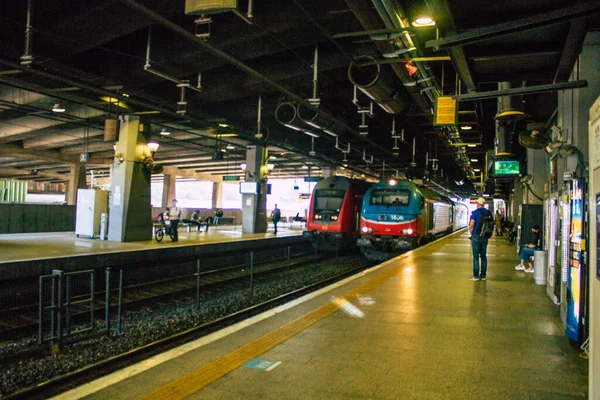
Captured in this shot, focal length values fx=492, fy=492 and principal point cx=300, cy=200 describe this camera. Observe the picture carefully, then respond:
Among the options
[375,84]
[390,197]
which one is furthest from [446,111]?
[390,197]

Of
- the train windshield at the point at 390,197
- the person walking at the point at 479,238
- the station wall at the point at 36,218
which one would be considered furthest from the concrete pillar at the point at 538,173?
the station wall at the point at 36,218

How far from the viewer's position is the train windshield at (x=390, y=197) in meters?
19.1

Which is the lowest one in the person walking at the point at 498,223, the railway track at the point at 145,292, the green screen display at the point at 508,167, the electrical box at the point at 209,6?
the railway track at the point at 145,292

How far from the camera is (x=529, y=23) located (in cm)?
539

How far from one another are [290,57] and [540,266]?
8.23m

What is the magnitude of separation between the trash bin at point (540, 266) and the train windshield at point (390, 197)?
859 centimetres

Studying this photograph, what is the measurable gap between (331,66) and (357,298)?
6.68 metres

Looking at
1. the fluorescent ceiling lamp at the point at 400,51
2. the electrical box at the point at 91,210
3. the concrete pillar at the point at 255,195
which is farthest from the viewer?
the concrete pillar at the point at 255,195

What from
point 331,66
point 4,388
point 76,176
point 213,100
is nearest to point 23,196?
point 76,176

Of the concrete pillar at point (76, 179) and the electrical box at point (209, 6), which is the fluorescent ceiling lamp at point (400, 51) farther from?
the concrete pillar at point (76, 179)

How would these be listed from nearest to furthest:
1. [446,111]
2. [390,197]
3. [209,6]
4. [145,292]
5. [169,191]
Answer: [209,6] → [446,111] → [145,292] → [390,197] → [169,191]

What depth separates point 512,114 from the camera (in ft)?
29.5

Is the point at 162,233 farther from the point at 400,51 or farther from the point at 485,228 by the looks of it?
the point at 400,51

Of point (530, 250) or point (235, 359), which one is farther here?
point (530, 250)
